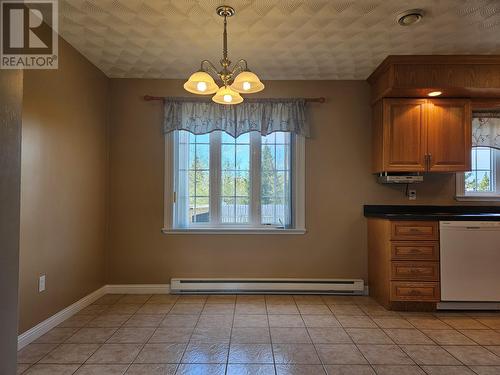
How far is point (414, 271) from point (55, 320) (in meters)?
3.27

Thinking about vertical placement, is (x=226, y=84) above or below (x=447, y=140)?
above

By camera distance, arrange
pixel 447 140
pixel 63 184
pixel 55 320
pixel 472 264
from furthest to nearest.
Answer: pixel 447 140 → pixel 472 264 → pixel 63 184 → pixel 55 320

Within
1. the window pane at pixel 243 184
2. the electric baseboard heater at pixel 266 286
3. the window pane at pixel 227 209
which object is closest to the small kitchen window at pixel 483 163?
the electric baseboard heater at pixel 266 286

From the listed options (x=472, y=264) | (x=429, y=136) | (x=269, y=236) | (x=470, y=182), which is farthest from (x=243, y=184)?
(x=470, y=182)

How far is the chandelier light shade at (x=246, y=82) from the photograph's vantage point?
204 centimetres

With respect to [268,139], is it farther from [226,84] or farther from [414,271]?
[414,271]

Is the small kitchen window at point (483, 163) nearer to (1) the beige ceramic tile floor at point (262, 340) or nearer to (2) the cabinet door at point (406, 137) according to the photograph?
(2) the cabinet door at point (406, 137)

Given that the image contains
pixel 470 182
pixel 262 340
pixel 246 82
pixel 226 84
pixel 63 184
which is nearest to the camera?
pixel 246 82

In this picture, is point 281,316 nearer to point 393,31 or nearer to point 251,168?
point 251,168

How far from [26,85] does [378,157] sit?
10.8ft

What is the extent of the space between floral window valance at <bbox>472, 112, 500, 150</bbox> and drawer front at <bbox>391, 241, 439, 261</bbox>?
1454 mm

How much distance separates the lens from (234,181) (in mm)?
3846

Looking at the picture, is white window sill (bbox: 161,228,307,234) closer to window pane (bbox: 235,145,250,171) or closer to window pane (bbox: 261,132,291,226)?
window pane (bbox: 261,132,291,226)

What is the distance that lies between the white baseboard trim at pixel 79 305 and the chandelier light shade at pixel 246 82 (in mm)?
2274
